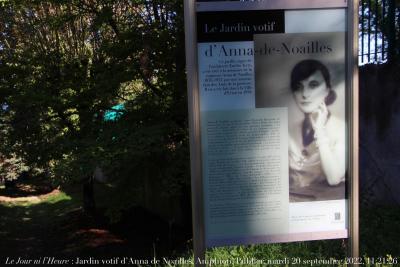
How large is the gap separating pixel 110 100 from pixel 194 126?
5.34 metres

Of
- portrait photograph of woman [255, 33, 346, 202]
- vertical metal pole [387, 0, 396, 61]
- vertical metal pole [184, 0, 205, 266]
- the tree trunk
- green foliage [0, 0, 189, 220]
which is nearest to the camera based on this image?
vertical metal pole [184, 0, 205, 266]

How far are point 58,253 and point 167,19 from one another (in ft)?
20.3

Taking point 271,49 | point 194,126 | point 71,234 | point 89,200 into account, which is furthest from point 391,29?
point 89,200

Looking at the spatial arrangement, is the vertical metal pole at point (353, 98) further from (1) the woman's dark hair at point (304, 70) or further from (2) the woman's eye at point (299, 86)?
(2) the woman's eye at point (299, 86)

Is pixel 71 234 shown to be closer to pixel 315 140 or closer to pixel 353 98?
pixel 315 140

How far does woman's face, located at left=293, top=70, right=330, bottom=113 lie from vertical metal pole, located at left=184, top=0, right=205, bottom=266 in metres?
0.59

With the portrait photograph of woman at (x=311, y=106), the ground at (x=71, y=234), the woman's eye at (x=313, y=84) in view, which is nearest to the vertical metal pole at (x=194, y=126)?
the portrait photograph of woman at (x=311, y=106)

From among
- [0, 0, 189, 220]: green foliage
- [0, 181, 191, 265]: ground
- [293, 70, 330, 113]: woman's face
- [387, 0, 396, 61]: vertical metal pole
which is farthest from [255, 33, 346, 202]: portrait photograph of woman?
[0, 181, 191, 265]: ground

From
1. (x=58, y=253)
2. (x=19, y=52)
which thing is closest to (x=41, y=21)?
(x=19, y=52)

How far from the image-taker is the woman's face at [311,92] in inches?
102

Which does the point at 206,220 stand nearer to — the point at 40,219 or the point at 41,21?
the point at 41,21

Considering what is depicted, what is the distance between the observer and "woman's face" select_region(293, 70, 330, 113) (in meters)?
2.59

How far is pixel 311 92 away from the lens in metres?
2.60

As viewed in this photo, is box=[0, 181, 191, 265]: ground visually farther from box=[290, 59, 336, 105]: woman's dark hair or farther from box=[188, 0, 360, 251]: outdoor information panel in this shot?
box=[290, 59, 336, 105]: woman's dark hair
